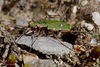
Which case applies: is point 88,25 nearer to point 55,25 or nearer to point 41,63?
point 55,25

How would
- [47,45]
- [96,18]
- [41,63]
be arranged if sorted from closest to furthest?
[41,63] → [47,45] → [96,18]

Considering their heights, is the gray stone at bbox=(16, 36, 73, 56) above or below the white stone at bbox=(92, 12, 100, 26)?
below

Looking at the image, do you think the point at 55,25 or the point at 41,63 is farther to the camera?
the point at 55,25

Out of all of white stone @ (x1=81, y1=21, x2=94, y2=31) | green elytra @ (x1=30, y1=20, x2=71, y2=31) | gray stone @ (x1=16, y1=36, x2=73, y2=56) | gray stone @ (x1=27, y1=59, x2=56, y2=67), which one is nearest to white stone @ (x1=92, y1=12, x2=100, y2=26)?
white stone @ (x1=81, y1=21, x2=94, y2=31)

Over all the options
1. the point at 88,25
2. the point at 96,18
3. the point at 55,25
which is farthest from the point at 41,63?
the point at 96,18

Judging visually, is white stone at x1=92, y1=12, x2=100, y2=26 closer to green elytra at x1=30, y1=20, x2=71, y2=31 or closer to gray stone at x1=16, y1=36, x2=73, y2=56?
green elytra at x1=30, y1=20, x2=71, y2=31

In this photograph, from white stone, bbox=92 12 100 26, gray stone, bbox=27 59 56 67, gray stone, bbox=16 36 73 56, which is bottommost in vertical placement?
gray stone, bbox=27 59 56 67

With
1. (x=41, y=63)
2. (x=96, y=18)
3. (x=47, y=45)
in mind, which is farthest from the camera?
(x=96, y=18)

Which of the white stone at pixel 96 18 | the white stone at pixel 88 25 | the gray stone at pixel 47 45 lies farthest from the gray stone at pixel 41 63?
the white stone at pixel 96 18

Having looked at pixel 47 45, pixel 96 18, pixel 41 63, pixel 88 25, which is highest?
pixel 96 18

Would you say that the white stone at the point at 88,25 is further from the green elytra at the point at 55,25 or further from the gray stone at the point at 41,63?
the gray stone at the point at 41,63
